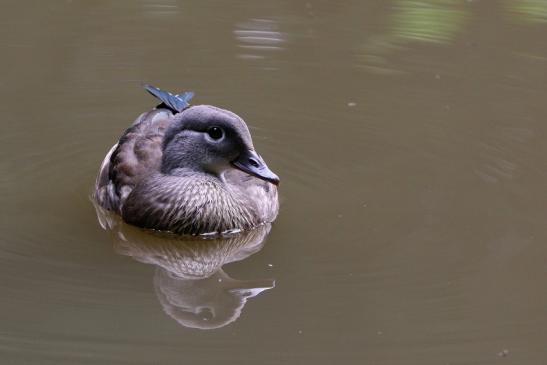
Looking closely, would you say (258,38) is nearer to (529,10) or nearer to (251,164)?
(529,10)

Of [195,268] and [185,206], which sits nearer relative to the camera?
[195,268]

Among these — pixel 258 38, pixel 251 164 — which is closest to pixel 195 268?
pixel 251 164

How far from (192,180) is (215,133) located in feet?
1.43

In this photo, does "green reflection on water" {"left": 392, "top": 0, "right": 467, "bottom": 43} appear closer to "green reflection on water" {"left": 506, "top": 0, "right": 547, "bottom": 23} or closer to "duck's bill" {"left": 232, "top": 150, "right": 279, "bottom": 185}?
"green reflection on water" {"left": 506, "top": 0, "right": 547, "bottom": 23}

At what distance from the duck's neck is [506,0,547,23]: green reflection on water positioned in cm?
459

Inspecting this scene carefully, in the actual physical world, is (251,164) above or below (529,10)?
above

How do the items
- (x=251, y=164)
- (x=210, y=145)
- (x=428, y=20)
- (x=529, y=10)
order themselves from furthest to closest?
1. (x=529, y=10)
2. (x=428, y=20)
3. (x=210, y=145)
4. (x=251, y=164)

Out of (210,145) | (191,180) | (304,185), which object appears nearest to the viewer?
(210,145)

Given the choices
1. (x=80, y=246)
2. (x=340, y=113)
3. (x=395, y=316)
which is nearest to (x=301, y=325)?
(x=395, y=316)

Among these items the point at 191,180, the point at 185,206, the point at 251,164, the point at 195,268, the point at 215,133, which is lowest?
the point at 195,268

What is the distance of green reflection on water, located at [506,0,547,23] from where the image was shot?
12.1 metres

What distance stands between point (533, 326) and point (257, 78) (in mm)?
4343

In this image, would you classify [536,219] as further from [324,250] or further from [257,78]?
[257,78]

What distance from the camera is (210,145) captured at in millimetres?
8531
